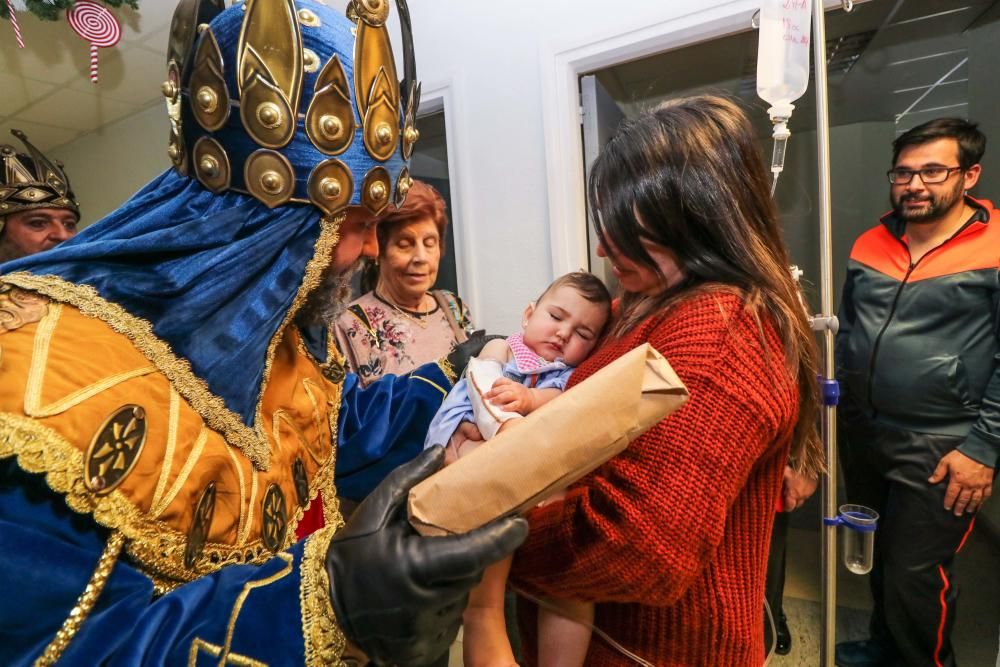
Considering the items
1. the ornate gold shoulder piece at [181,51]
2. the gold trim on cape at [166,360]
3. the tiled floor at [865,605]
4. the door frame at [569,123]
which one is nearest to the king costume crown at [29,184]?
the ornate gold shoulder piece at [181,51]

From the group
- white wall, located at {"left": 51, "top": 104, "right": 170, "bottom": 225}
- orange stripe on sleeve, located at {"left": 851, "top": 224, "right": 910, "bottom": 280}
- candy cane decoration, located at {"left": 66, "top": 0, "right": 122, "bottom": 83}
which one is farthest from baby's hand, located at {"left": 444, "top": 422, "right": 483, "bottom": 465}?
white wall, located at {"left": 51, "top": 104, "right": 170, "bottom": 225}

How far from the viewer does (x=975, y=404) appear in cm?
179

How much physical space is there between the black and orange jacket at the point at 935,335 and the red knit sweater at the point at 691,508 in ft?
4.74

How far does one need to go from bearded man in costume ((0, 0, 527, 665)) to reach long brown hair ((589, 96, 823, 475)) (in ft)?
1.60

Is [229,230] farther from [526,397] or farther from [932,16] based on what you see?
[932,16]

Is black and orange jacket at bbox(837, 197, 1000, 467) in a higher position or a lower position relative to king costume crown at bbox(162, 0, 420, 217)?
lower

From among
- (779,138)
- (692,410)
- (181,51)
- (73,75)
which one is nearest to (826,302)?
(779,138)

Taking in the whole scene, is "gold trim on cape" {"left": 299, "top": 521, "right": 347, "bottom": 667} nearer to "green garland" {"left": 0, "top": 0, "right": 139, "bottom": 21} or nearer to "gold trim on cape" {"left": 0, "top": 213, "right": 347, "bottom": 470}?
"gold trim on cape" {"left": 0, "top": 213, "right": 347, "bottom": 470}

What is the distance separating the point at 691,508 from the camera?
2.24ft

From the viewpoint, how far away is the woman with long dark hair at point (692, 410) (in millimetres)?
695

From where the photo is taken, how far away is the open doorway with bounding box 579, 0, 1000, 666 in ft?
6.65

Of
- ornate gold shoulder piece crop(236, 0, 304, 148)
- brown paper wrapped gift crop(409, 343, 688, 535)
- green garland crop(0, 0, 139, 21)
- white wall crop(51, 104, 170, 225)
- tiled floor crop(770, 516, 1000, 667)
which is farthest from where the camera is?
white wall crop(51, 104, 170, 225)

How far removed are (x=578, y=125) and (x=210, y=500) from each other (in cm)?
191

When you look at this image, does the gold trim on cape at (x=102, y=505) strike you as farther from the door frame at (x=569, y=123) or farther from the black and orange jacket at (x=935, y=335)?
the black and orange jacket at (x=935, y=335)
